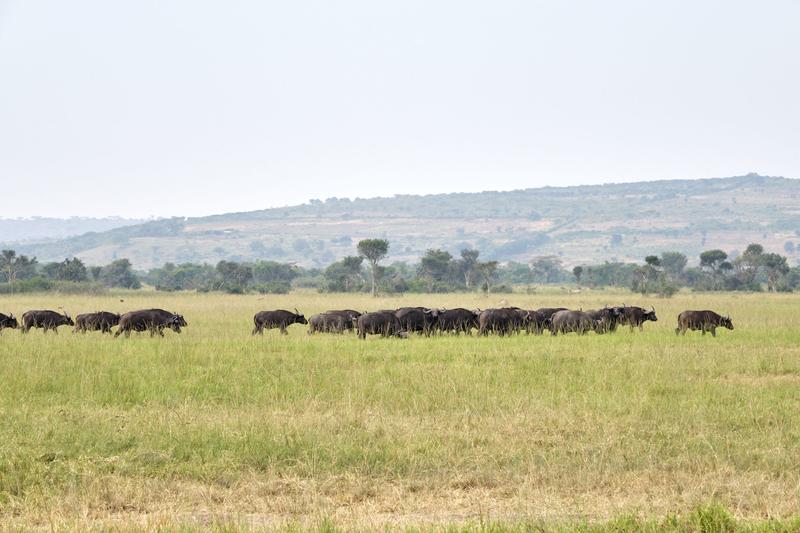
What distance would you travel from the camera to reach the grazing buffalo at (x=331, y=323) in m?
25.9

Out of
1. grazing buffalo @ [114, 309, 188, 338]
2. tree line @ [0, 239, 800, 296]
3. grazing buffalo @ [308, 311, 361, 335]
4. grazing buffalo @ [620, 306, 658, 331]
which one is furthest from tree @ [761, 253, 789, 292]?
grazing buffalo @ [114, 309, 188, 338]

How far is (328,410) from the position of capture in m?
12.9

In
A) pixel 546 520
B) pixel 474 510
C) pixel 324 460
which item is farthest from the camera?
pixel 324 460

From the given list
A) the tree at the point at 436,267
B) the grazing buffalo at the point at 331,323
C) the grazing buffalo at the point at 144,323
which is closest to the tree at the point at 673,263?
the tree at the point at 436,267

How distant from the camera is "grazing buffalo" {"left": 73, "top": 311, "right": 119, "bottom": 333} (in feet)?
84.4

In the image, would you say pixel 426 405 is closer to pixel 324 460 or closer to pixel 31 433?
pixel 324 460

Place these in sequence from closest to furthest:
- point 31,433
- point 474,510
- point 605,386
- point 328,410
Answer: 1. point 474,510
2. point 31,433
3. point 328,410
4. point 605,386

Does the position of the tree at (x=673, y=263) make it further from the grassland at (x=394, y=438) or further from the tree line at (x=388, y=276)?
the grassland at (x=394, y=438)

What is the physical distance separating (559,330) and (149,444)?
16432mm

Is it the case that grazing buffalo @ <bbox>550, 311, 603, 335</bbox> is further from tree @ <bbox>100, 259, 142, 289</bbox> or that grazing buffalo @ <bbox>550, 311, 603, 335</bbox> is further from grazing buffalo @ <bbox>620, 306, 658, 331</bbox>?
tree @ <bbox>100, 259, 142, 289</bbox>

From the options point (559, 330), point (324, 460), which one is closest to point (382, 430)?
point (324, 460)

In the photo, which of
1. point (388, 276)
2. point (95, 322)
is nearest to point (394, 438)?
point (95, 322)

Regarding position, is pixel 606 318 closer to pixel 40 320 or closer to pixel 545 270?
pixel 40 320

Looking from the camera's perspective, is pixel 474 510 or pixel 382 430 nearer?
pixel 474 510
